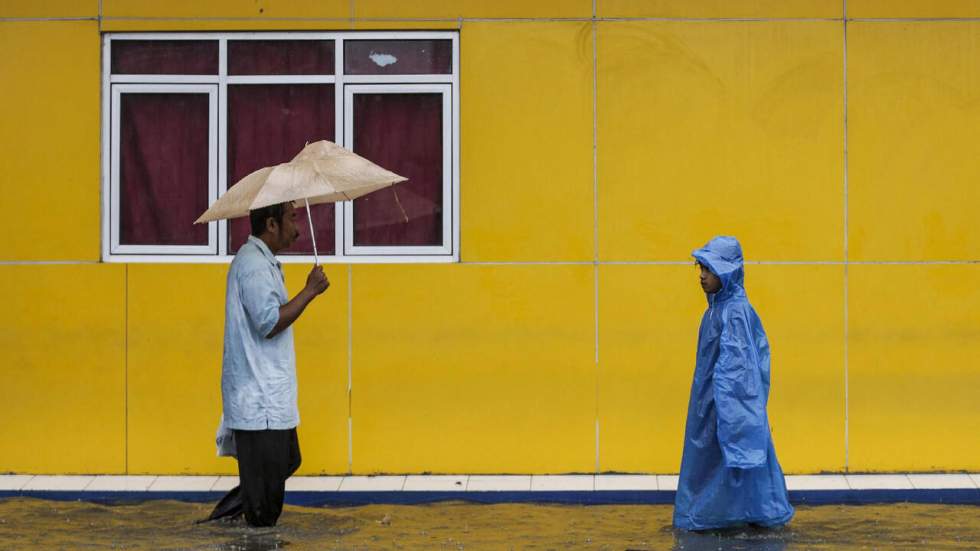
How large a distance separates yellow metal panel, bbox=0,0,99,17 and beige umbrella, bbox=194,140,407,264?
8.93ft

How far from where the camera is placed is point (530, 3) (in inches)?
451

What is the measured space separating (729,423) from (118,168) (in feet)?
15.9

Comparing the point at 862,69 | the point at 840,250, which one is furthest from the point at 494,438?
the point at 862,69

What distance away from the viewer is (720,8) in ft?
37.5

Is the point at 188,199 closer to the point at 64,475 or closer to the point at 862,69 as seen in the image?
the point at 64,475

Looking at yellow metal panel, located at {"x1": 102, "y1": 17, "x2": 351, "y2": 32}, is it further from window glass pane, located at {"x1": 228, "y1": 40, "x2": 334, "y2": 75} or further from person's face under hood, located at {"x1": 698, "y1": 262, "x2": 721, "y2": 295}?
person's face under hood, located at {"x1": 698, "y1": 262, "x2": 721, "y2": 295}

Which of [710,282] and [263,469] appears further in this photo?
[710,282]

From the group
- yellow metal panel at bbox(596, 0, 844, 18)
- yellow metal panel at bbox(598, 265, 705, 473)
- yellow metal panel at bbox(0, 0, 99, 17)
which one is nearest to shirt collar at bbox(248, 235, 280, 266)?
yellow metal panel at bbox(598, 265, 705, 473)

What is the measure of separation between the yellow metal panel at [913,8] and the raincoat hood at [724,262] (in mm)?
2884

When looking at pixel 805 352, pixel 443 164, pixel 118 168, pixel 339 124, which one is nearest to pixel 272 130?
pixel 339 124

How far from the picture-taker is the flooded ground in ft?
30.0

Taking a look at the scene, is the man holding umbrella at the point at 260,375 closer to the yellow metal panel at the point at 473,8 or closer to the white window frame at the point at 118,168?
the white window frame at the point at 118,168

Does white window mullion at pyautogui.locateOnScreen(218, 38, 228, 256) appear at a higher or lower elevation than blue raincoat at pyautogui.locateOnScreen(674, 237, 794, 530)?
higher

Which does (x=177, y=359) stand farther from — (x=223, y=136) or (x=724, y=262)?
(x=724, y=262)
